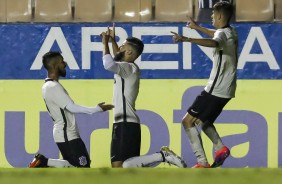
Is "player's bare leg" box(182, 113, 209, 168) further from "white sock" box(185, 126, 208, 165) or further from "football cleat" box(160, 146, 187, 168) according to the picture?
"football cleat" box(160, 146, 187, 168)

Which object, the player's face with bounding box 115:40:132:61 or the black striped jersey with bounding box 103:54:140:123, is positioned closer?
the black striped jersey with bounding box 103:54:140:123

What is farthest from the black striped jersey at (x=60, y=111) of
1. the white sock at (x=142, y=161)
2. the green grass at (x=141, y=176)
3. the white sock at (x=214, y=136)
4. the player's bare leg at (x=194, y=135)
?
Answer: the green grass at (x=141, y=176)

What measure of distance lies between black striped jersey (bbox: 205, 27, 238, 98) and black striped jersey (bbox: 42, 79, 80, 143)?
1066mm

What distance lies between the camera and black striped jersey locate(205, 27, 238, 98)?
796 centimetres

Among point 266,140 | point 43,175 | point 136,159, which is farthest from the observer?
point 266,140

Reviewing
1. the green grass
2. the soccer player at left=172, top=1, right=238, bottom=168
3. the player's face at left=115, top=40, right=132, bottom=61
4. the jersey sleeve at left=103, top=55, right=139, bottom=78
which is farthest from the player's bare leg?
the green grass

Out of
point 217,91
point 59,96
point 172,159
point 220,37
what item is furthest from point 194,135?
point 59,96

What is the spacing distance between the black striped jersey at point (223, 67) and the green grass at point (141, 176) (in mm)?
2891

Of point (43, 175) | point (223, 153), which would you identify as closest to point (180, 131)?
point (223, 153)

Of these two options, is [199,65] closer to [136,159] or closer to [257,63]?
[257,63]

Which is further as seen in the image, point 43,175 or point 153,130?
point 153,130

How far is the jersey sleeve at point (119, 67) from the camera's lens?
7.81 meters

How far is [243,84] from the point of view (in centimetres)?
1048

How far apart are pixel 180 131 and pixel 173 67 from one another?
640 mm
